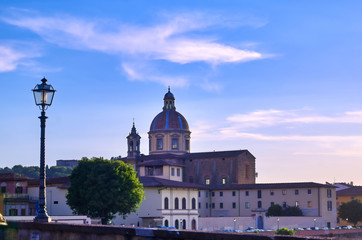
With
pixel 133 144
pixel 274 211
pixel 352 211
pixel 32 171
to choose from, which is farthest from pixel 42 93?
pixel 32 171

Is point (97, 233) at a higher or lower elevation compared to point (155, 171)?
lower

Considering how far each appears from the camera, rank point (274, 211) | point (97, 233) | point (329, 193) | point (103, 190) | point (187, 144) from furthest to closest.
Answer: point (187, 144) < point (329, 193) < point (274, 211) < point (103, 190) < point (97, 233)

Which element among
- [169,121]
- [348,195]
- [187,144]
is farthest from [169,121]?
[348,195]

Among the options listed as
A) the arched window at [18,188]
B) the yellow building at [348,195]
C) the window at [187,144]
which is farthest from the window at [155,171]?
the yellow building at [348,195]

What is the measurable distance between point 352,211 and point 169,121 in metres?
40.1

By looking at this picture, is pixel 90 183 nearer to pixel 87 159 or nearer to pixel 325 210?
pixel 87 159

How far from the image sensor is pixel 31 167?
610ft

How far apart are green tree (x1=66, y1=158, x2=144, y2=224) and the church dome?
2029 inches

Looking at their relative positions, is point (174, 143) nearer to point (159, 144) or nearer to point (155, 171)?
point (159, 144)

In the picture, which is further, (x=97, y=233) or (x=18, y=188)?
(x=18, y=188)

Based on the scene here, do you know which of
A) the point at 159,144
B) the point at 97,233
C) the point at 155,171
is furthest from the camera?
the point at 159,144

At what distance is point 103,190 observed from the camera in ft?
219

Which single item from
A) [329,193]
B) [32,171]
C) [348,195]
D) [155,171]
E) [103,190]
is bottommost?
[348,195]

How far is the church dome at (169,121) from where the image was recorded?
122 meters
